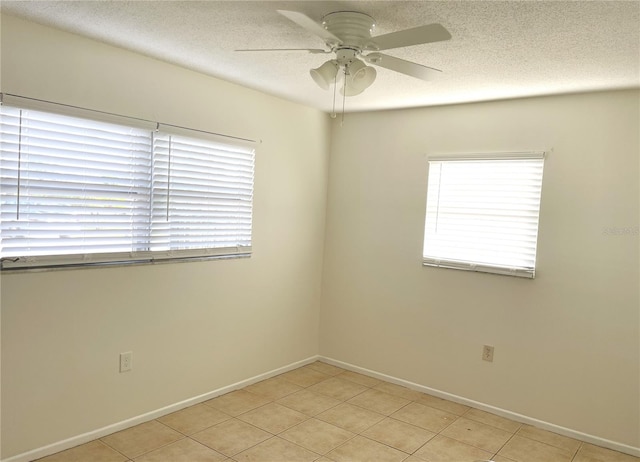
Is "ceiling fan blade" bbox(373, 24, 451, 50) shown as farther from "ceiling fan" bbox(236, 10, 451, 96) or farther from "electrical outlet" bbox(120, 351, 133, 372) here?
"electrical outlet" bbox(120, 351, 133, 372)

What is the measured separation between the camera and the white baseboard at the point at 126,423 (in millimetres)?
2568

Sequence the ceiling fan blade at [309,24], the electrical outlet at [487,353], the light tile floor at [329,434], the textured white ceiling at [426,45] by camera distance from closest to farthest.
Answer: the ceiling fan blade at [309,24], the textured white ceiling at [426,45], the light tile floor at [329,434], the electrical outlet at [487,353]

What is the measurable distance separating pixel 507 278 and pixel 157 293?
A: 7.99 feet

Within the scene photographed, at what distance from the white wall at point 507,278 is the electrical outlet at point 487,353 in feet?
0.13

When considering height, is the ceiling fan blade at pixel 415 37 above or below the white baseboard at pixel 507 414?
above

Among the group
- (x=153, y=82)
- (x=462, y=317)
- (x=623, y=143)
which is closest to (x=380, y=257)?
(x=462, y=317)

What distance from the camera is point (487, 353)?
356cm

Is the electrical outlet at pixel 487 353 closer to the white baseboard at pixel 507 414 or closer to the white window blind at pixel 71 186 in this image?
the white baseboard at pixel 507 414

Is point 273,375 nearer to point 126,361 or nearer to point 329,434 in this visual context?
point 329,434

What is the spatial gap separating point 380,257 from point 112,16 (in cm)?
269

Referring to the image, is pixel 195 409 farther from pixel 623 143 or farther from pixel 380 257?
pixel 623 143

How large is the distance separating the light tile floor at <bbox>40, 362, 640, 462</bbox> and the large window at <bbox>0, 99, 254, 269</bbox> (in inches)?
42.7

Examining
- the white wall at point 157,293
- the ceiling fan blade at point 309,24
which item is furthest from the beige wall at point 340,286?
the ceiling fan blade at point 309,24

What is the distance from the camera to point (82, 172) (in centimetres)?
266
